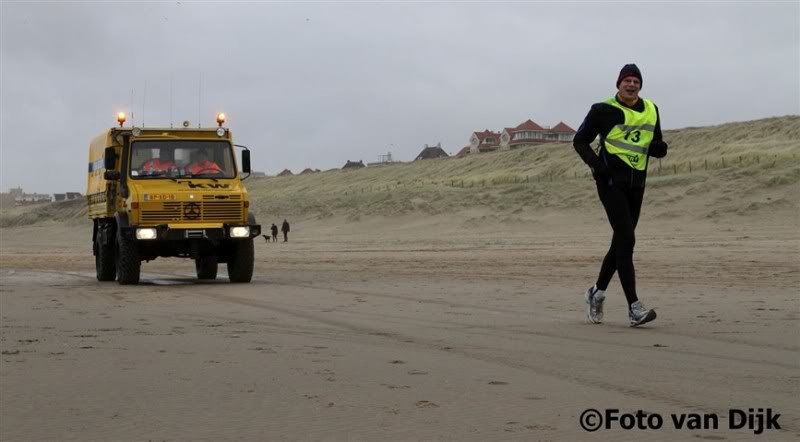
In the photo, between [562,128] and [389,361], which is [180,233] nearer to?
[389,361]

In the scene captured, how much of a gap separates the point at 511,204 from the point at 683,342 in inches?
1817

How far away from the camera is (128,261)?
16.5 m

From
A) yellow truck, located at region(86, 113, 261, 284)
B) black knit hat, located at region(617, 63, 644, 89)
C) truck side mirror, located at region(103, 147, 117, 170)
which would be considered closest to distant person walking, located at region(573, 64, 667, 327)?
black knit hat, located at region(617, 63, 644, 89)

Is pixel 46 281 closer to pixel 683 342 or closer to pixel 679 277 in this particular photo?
pixel 679 277

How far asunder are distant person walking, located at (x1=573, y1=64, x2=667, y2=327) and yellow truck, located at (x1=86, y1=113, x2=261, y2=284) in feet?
28.6

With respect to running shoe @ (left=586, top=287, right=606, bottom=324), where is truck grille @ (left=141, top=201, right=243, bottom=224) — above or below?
above

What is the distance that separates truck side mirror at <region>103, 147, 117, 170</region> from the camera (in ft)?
54.2

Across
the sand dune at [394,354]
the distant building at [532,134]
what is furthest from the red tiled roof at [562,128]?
the sand dune at [394,354]

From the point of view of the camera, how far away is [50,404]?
5215 millimetres

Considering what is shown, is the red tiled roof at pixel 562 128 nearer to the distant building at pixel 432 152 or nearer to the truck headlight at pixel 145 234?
the distant building at pixel 432 152

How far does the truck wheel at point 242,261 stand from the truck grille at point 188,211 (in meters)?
0.52

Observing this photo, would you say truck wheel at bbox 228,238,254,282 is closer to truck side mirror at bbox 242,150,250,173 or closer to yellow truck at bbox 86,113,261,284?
yellow truck at bbox 86,113,261,284

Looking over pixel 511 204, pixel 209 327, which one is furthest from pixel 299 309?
pixel 511 204

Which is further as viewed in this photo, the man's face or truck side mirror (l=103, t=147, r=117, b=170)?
truck side mirror (l=103, t=147, r=117, b=170)
